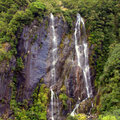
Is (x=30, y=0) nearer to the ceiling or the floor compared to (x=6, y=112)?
nearer to the ceiling

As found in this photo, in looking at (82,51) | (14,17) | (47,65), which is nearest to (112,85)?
(82,51)

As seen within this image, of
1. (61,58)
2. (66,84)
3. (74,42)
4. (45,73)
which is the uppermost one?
(74,42)

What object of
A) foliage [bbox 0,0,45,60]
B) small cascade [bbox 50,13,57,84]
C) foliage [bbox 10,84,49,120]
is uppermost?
foliage [bbox 0,0,45,60]

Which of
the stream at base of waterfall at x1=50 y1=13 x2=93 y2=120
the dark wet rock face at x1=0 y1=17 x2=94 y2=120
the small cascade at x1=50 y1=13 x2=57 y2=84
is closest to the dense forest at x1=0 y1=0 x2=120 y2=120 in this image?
the dark wet rock face at x1=0 y1=17 x2=94 y2=120

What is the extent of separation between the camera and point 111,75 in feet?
41.8

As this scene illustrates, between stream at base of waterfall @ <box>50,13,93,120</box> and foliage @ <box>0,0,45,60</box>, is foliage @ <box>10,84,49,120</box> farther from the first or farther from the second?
foliage @ <box>0,0,45,60</box>

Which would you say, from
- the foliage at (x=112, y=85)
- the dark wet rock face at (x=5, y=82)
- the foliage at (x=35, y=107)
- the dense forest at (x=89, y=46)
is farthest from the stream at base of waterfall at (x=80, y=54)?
the dark wet rock face at (x=5, y=82)

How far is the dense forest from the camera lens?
39.0 ft

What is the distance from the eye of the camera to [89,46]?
656 inches

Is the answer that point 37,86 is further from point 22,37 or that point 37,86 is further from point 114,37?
point 114,37

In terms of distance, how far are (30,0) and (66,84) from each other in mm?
10007

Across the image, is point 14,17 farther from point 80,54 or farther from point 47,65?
point 80,54

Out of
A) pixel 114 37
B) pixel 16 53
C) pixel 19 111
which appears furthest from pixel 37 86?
pixel 114 37

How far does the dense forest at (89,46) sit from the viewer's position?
11.9 m
